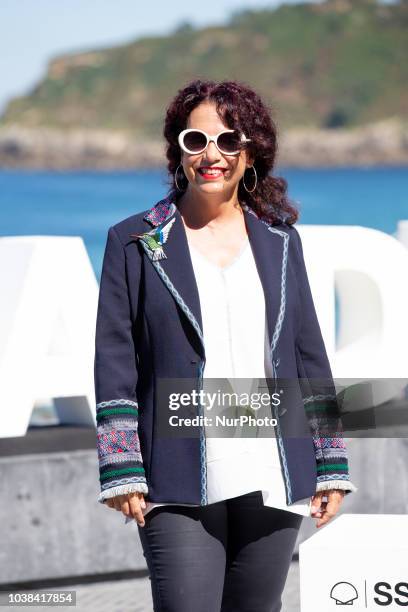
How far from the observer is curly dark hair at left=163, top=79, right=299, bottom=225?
11.4ft

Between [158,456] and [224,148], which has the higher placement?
[224,148]

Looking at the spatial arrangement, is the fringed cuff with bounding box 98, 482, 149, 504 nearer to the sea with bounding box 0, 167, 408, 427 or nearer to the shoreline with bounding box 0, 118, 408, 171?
the sea with bounding box 0, 167, 408, 427

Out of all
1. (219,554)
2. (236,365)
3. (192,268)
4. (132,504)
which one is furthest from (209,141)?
(219,554)

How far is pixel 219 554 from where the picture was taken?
3.34m

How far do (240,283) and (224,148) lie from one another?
350 millimetres

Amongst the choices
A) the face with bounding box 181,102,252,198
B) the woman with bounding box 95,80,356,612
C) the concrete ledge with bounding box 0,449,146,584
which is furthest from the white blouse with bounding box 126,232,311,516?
the concrete ledge with bounding box 0,449,146,584

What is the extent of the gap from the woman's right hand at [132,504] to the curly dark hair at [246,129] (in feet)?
2.66

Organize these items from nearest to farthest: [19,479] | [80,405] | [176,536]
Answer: [176,536], [19,479], [80,405]

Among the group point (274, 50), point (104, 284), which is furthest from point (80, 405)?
point (274, 50)

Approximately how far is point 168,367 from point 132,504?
1.14 feet

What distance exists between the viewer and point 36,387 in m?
6.20

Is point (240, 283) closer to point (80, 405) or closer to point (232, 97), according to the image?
point (232, 97)

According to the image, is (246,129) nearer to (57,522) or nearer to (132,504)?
(132,504)

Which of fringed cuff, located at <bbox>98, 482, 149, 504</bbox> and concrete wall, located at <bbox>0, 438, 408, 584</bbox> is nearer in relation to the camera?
fringed cuff, located at <bbox>98, 482, 149, 504</bbox>
